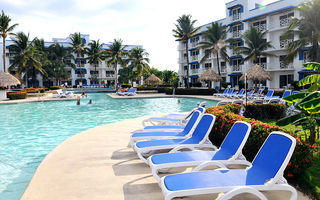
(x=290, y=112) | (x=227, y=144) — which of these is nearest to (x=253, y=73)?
(x=290, y=112)

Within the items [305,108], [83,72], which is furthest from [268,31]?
[83,72]

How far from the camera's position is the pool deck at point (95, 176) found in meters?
3.87

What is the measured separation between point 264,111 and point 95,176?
29.3ft

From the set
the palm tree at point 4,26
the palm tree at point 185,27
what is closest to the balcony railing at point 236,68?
the palm tree at point 185,27

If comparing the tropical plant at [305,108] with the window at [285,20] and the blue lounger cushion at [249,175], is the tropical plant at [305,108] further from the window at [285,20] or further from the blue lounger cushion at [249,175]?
the window at [285,20]

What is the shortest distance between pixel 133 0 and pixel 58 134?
6699 mm

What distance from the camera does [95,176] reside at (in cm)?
469

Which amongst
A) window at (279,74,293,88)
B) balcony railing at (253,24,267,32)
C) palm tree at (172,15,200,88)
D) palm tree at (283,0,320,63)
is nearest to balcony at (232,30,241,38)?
balcony railing at (253,24,267,32)

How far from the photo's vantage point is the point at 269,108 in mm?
11484

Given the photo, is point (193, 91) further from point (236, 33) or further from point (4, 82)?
point (4, 82)

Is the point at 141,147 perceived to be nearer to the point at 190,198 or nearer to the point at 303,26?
the point at 190,198

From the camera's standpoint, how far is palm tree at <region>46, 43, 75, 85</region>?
56.2 m

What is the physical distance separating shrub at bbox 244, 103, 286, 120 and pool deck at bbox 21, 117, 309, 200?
21.6 ft

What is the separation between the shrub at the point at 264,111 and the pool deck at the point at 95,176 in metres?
6.57
